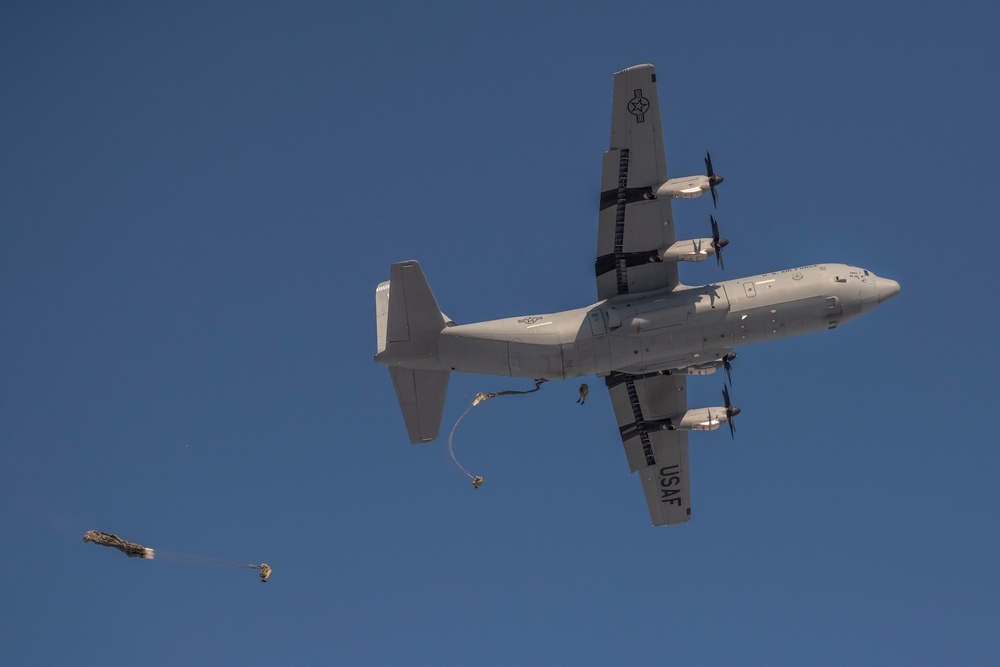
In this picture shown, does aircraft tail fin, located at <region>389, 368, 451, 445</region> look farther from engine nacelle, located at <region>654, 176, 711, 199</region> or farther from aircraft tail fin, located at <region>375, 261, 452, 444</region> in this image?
engine nacelle, located at <region>654, 176, 711, 199</region>

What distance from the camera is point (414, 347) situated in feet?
116

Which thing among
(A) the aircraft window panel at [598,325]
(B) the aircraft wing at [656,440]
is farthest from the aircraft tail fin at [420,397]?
(B) the aircraft wing at [656,440]

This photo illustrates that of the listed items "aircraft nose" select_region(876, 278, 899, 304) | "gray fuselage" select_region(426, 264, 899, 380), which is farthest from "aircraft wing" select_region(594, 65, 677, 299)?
"aircraft nose" select_region(876, 278, 899, 304)

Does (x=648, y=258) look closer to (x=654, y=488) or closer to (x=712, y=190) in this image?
(x=712, y=190)

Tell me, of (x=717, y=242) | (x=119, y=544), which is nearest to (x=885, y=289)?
(x=717, y=242)

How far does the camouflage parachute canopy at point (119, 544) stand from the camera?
28391 millimetres

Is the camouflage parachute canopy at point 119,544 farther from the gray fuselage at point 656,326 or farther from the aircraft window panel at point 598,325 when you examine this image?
the aircraft window panel at point 598,325

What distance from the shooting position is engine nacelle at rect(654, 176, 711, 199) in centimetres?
3409

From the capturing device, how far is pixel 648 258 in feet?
118

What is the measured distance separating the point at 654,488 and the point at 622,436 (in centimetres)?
263

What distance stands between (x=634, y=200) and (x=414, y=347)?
9.18 meters

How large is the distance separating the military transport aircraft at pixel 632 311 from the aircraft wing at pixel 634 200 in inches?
1.4

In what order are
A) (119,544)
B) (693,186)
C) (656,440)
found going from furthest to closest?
(656,440), (693,186), (119,544)

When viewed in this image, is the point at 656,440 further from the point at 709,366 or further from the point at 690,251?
the point at 690,251
